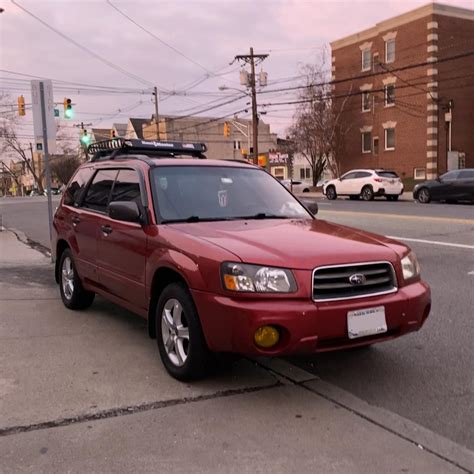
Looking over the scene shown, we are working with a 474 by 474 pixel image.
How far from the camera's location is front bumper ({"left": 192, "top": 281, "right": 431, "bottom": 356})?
3.47m

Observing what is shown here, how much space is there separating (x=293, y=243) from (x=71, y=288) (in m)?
3.37

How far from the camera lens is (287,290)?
3.54 metres

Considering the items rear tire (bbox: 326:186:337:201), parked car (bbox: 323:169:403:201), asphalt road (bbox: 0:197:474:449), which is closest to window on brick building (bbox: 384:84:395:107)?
rear tire (bbox: 326:186:337:201)

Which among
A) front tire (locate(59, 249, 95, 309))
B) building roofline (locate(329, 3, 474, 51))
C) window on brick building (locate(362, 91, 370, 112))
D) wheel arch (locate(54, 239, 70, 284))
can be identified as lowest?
front tire (locate(59, 249, 95, 309))

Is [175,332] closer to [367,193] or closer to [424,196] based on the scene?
[424,196]

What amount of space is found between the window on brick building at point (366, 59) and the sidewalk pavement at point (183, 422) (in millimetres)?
38579

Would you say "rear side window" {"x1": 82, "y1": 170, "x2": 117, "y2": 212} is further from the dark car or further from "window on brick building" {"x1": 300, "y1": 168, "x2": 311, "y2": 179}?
"window on brick building" {"x1": 300, "y1": 168, "x2": 311, "y2": 179}

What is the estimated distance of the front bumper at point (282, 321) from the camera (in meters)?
3.47

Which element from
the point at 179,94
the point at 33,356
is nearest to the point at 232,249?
the point at 33,356

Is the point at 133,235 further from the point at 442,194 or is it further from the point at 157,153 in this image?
the point at 442,194

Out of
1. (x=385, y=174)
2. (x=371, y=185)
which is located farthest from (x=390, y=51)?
(x=371, y=185)

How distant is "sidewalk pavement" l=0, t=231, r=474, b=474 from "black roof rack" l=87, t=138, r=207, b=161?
2.18m

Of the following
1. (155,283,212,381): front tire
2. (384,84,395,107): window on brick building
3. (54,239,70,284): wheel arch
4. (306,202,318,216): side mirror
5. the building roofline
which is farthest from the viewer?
(384,84,395,107): window on brick building

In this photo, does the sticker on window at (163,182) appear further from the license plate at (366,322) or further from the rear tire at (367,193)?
the rear tire at (367,193)
